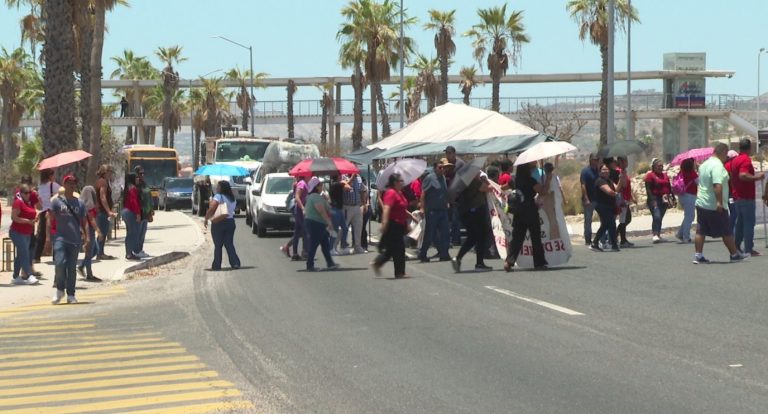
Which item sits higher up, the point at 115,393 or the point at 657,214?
the point at 657,214

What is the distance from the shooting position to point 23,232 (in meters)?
18.7

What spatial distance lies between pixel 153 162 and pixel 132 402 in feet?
174

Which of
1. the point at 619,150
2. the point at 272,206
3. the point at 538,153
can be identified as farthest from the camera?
the point at 272,206

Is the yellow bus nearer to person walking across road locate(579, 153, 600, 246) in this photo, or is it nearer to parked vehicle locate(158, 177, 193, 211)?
parked vehicle locate(158, 177, 193, 211)

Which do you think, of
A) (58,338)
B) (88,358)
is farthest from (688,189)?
(88,358)

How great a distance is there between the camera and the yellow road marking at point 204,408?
877cm

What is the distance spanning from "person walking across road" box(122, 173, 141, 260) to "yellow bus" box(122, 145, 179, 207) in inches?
1488

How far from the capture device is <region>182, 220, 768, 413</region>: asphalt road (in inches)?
346

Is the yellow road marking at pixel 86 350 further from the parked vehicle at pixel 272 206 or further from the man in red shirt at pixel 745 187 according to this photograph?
the parked vehicle at pixel 272 206

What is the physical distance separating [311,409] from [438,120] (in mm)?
19483

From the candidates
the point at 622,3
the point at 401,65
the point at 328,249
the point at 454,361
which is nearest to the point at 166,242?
the point at 328,249

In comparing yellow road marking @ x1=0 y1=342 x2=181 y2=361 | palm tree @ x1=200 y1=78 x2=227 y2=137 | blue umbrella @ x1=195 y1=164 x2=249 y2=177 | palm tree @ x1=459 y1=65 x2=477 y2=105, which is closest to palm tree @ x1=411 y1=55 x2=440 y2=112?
palm tree @ x1=459 y1=65 x2=477 y2=105

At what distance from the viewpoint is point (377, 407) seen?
28.1 feet

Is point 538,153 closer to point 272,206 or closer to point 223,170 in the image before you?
point 272,206
